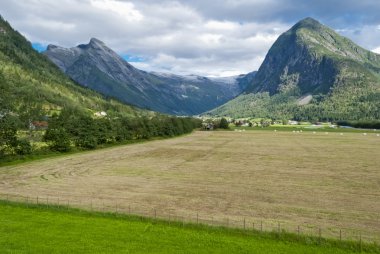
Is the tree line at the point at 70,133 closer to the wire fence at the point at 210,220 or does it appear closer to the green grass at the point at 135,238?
the wire fence at the point at 210,220

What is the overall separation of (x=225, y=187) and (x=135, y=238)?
29520 mm

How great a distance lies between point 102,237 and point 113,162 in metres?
64.0

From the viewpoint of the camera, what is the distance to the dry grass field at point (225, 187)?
1885 inches

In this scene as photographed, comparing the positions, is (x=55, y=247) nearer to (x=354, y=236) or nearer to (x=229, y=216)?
(x=229, y=216)

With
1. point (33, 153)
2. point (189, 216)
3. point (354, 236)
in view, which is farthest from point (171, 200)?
point (33, 153)

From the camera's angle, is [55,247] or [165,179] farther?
[165,179]

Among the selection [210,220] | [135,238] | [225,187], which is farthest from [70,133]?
[135,238]

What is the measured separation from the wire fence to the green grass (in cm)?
145

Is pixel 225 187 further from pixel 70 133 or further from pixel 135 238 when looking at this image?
pixel 70 133

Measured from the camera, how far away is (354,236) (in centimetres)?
3922

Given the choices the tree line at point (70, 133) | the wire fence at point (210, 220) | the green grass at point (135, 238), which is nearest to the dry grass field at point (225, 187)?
the wire fence at point (210, 220)

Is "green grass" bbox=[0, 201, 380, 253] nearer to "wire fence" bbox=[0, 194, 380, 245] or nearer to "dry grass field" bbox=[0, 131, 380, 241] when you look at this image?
"wire fence" bbox=[0, 194, 380, 245]

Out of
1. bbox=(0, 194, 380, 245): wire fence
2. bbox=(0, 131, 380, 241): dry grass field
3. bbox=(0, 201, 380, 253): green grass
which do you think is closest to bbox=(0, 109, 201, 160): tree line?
bbox=(0, 131, 380, 241): dry grass field

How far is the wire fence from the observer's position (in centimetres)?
3969
